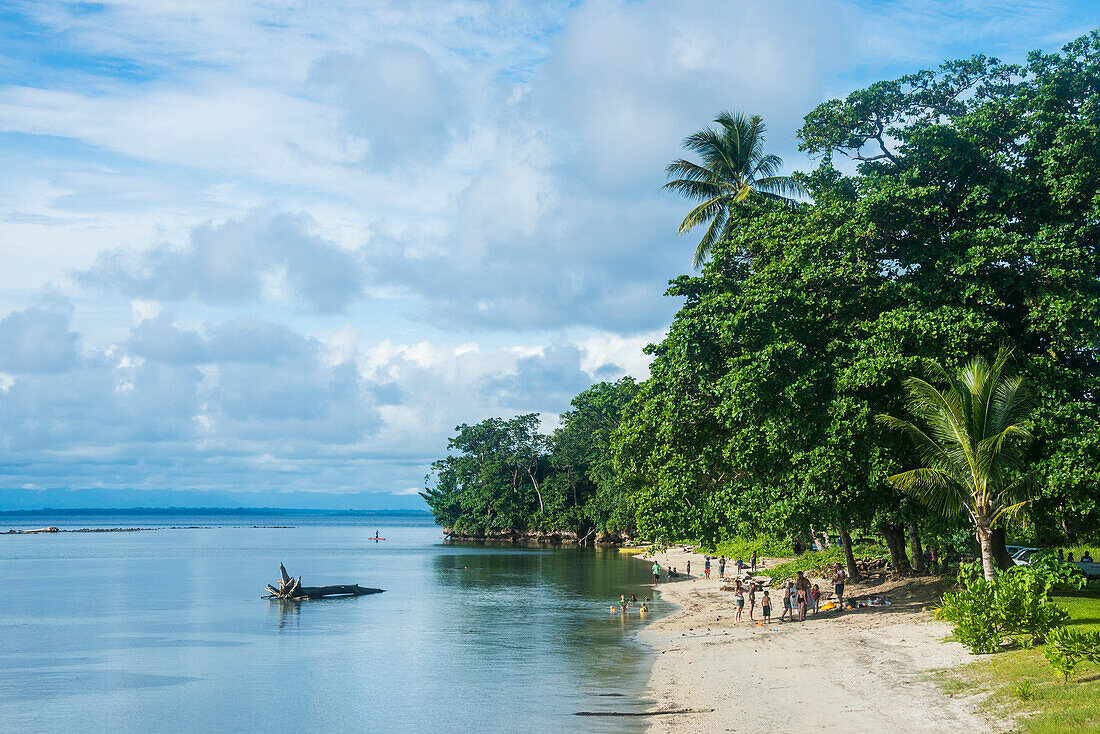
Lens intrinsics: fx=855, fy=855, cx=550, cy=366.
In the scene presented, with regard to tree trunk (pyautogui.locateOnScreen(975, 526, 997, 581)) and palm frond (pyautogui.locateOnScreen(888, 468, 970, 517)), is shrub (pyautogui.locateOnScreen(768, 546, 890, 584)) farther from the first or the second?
tree trunk (pyautogui.locateOnScreen(975, 526, 997, 581))

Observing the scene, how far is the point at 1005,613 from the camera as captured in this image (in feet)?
63.7

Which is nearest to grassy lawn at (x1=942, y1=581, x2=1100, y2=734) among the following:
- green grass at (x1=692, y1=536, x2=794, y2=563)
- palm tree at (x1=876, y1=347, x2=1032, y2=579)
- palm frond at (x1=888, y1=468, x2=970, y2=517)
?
palm tree at (x1=876, y1=347, x2=1032, y2=579)

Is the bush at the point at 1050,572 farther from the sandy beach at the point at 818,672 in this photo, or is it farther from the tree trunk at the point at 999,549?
the sandy beach at the point at 818,672

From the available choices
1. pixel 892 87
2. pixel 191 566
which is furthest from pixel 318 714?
pixel 191 566

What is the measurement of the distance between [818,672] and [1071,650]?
7456 mm

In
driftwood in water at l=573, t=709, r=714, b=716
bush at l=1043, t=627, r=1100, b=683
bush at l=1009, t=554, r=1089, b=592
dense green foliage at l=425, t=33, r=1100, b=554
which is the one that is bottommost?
driftwood in water at l=573, t=709, r=714, b=716

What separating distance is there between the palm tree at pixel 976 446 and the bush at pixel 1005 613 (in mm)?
4141

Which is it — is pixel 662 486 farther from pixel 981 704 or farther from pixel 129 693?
pixel 129 693

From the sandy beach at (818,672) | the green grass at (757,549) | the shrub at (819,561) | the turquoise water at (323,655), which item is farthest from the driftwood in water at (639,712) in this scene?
the green grass at (757,549)

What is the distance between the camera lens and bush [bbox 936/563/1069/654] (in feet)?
62.7

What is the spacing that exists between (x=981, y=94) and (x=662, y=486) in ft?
62.4

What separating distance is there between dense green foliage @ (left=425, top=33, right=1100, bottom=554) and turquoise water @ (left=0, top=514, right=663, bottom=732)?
7653 mm

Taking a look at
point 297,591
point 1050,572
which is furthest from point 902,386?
point 297,591

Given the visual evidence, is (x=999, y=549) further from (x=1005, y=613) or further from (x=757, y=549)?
(x=757, y=549)
